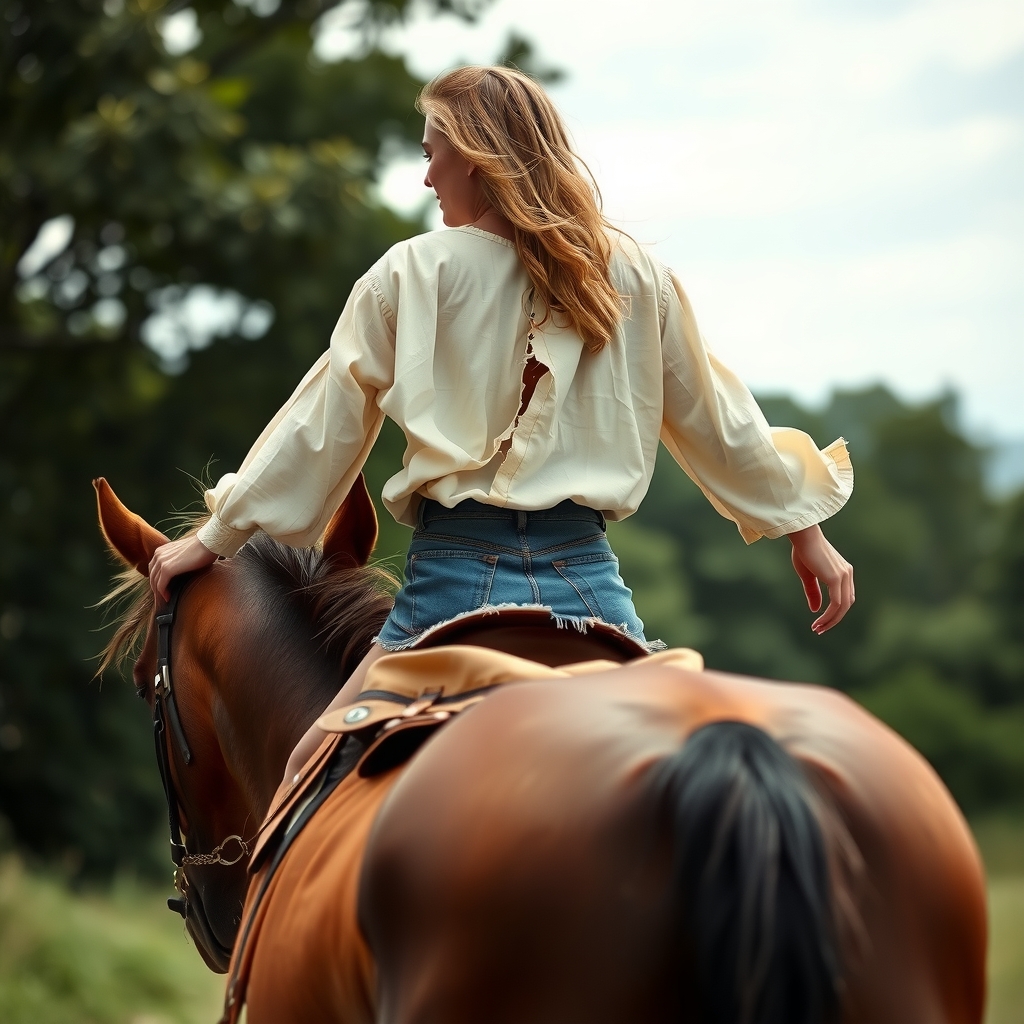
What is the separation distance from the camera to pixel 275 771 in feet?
9.05

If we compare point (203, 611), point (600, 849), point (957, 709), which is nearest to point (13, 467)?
point (203, 611)

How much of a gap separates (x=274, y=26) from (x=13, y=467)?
3572mm

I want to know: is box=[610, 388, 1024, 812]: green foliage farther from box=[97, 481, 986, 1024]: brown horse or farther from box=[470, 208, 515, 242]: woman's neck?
box=[97, 481, 986, 1024]: brown horse

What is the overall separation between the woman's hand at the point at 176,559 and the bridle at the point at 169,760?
0.12m

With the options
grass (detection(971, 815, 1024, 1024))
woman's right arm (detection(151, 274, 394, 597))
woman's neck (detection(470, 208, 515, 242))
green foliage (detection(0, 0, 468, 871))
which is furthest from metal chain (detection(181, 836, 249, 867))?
green foliage (detection(0, 0, 468, 871))

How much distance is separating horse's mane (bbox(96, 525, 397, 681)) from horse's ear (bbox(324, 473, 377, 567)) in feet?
0.09

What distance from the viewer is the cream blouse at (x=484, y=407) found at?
2.23 meters

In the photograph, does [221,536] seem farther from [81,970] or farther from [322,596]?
[81,970]

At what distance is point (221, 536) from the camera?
242cm

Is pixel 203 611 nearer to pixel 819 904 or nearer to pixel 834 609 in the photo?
pixel 834 609

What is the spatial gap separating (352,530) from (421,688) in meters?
0.95

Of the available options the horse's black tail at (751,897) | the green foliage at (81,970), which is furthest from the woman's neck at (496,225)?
the green foliage at (81,970)

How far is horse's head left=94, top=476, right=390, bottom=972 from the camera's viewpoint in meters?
2.73

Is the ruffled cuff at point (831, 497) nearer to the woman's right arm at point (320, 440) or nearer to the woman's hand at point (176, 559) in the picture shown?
the woman's right arm at point (320, 440)
